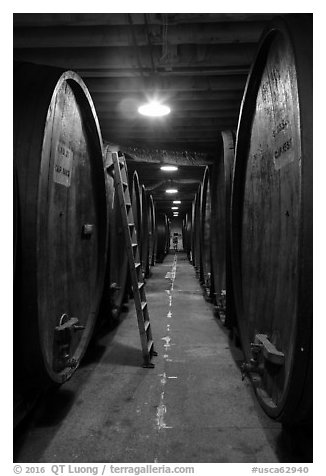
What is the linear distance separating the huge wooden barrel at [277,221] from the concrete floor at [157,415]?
326 millimetres

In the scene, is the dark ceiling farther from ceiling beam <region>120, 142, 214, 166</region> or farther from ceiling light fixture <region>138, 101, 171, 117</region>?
ceiling beam <region>120, 142, 214, 166</region>

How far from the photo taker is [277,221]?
6.62 ft

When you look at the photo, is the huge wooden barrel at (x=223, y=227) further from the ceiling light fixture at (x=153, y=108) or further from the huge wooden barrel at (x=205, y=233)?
the huge wooden barrel at (x=205, y=233)

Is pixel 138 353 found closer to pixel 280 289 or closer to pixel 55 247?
pixel 55 247

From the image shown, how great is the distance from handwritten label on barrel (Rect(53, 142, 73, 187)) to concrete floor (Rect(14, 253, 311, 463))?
1.57 m

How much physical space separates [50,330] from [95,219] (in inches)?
51.5

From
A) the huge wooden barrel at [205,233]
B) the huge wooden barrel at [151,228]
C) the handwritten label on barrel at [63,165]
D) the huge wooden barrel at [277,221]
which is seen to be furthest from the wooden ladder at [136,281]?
the huge wooden barrel at [151,228]

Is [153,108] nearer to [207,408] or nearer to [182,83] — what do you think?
[182,83]

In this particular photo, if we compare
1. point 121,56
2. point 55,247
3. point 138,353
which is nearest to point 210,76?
point 121,56

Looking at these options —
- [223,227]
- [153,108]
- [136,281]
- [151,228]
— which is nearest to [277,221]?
[136,281]

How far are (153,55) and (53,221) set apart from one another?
2.20 metres

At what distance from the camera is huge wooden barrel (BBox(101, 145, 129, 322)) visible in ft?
13.0

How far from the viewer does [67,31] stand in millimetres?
3260

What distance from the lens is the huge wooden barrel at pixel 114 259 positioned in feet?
13.0
